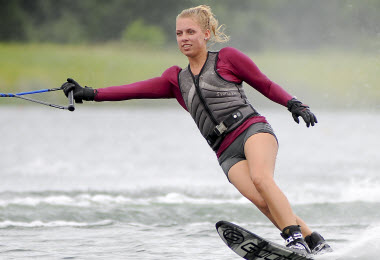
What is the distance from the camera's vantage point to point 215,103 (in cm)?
546

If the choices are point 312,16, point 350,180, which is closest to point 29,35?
point 312,16

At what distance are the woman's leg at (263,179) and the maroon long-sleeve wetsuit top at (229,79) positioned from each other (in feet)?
0.50

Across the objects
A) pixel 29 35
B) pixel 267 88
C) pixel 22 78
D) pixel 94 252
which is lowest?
pixel 94 252

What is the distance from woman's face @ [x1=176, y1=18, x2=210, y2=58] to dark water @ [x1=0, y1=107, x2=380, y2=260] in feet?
4.99

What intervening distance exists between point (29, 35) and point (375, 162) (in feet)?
84.9

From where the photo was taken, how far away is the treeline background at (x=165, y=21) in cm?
3741

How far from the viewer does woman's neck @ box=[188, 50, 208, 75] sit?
5.57 m

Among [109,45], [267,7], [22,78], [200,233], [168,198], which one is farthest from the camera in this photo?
[267,7]

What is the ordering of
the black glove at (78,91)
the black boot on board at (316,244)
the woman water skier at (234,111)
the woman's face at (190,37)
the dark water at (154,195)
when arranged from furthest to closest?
the dark water at (154,195)
the black glove at (78,91)
the woman's face at (190,37)
the black boot on board at (316,244)
the woman water skier at (234,111)

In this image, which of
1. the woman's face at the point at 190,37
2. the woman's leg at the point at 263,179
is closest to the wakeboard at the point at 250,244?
the woman's leg at the point at 263,179

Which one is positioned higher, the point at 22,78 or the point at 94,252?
the point at 22,78

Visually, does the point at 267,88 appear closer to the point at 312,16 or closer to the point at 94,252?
the point at 94,252

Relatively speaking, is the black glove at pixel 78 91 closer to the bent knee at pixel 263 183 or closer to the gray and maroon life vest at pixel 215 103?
the gray and maroon life vest at pixel 215 103

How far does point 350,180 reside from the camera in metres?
11.9
